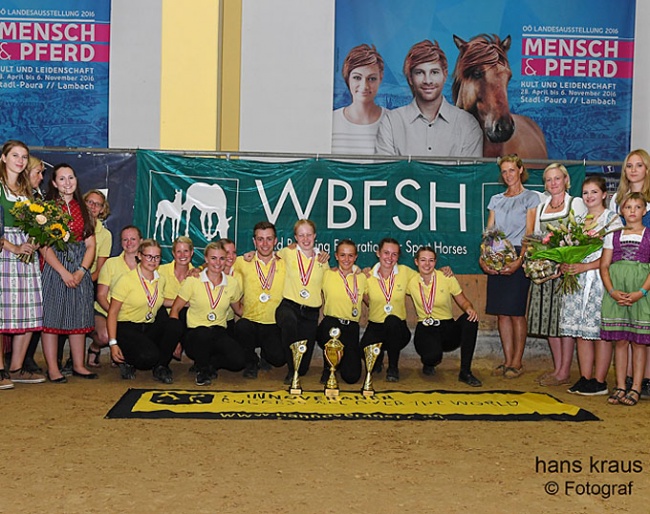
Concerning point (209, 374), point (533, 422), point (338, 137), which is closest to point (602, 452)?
point (533, 422)

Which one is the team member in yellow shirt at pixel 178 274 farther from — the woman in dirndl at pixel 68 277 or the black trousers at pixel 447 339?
the black trousers at pixel 447 339

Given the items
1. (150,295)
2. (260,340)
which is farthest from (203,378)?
(150,295)

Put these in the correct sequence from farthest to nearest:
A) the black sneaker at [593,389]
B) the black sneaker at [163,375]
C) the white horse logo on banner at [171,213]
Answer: the white horse logo on banner at [171,213] < the black sneaker at [163,375] < the black sneaker at [593,389]

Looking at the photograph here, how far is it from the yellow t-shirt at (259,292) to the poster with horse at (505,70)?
341 centimetres

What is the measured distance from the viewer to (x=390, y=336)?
6547mm

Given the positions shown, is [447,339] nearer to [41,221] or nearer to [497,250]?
[497,250]

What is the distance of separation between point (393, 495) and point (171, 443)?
1475mm

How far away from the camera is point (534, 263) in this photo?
20.0 ft

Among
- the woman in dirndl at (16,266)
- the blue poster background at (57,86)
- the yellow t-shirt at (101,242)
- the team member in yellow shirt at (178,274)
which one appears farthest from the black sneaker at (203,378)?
the blue poster background at (57,86)

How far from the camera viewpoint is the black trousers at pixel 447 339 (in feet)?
21.5

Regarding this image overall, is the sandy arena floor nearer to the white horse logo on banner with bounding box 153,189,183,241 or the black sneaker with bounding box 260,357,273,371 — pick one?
the black sneaker with bounding box 260,357,273,371

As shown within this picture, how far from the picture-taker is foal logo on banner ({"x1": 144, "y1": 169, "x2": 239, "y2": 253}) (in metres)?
7.65

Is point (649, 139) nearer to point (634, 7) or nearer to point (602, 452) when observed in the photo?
point (634, 7)

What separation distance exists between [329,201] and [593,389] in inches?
125
